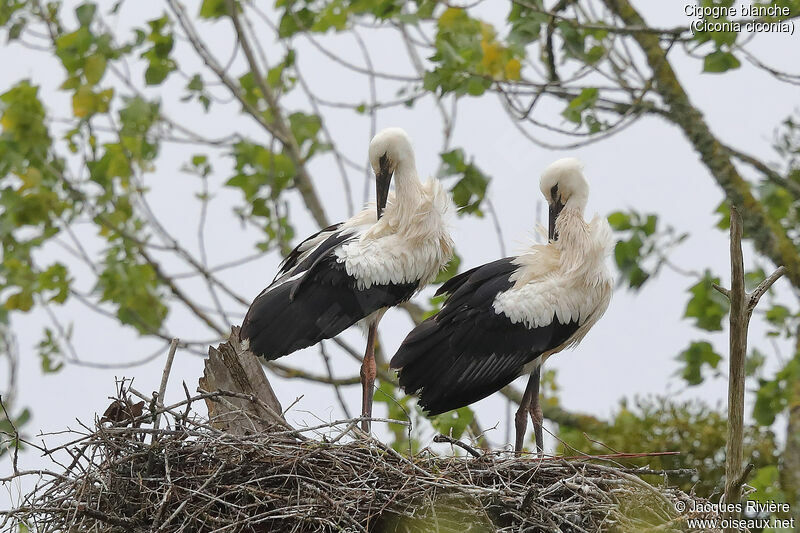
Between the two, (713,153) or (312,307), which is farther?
(713,153)

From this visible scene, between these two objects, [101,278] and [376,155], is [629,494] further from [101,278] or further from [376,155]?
[101,278]

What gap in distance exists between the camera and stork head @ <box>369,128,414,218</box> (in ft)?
23.0

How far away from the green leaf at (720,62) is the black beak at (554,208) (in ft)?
5.20

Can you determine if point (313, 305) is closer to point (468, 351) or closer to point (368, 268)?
point (368, 268)

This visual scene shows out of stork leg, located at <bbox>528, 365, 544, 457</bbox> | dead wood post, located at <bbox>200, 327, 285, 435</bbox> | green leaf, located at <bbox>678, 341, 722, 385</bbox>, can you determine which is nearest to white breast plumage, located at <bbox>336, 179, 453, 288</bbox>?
stork leg, located at <bbox>528, 365, 544, 457</bbox>

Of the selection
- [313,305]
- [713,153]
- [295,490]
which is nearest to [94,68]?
[313,305]

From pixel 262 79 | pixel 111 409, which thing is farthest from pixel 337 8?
pixel 111 409

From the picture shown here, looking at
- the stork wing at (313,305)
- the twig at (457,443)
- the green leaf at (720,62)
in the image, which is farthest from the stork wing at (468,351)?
the green leaf at (720,62)

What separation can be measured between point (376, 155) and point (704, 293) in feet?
9.42

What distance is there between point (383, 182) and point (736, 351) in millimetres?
3093

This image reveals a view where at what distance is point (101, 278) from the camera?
11.9m

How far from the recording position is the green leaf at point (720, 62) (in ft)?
25.4

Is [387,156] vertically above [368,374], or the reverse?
[387,156]

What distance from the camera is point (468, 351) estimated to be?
6402 millimetres
